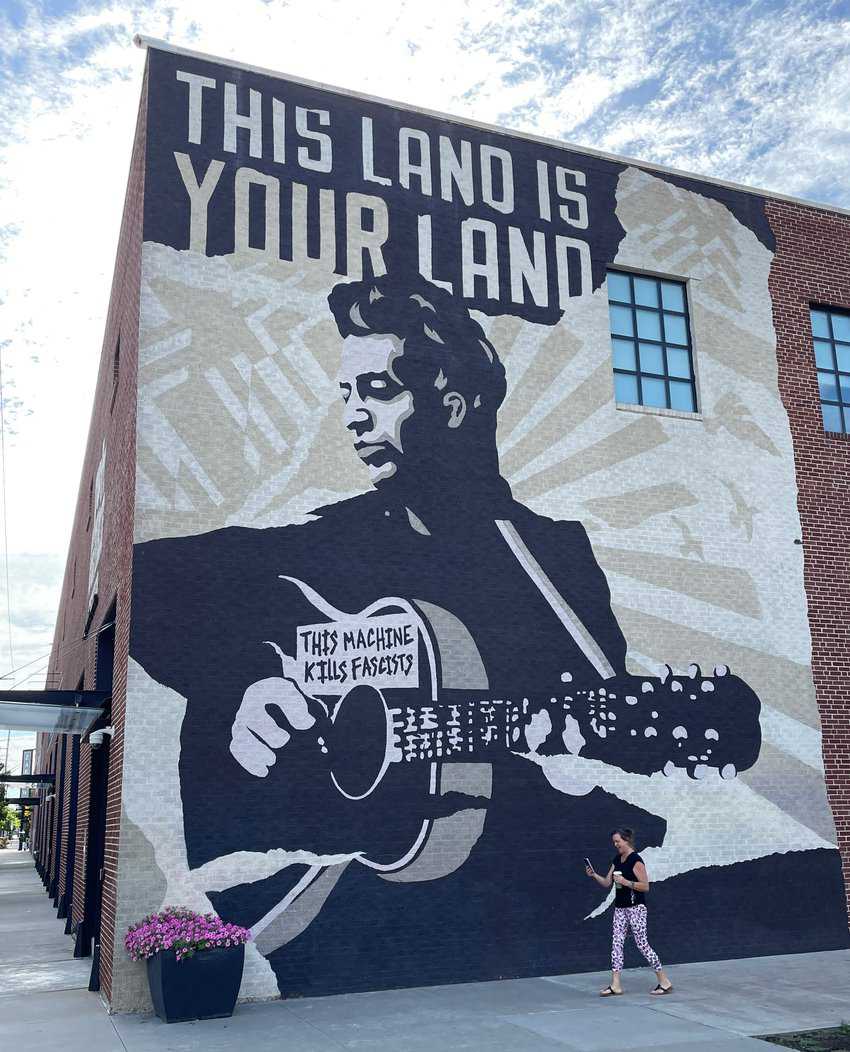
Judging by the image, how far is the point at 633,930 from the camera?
1061cm

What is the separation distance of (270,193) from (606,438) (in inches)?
212

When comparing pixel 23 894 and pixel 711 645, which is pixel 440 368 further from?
pixel 23 894

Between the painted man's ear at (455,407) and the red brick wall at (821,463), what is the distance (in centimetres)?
531

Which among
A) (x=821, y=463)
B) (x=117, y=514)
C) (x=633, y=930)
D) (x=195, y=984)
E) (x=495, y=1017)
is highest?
(x=821, y=463)

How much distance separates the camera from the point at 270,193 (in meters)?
12.9

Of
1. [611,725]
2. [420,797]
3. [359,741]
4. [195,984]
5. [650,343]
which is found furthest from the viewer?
[650,343]

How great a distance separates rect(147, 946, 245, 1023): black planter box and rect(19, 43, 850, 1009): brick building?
1.88 ft

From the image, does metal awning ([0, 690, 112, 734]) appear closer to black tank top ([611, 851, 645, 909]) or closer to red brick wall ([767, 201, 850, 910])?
black tank top ([611, 851, 645, 909])

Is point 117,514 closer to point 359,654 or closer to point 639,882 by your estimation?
point 359,654

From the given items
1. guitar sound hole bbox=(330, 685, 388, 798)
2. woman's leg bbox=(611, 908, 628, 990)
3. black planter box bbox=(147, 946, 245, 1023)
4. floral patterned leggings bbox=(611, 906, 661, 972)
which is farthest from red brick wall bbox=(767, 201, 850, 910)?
black planter box bbox=(147, 946, 245, 1023)

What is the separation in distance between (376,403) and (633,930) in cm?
666

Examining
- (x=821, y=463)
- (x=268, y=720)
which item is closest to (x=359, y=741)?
(x=268, y=720)

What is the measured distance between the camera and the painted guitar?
11.5 m

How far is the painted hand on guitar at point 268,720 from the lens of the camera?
11.0 metres
